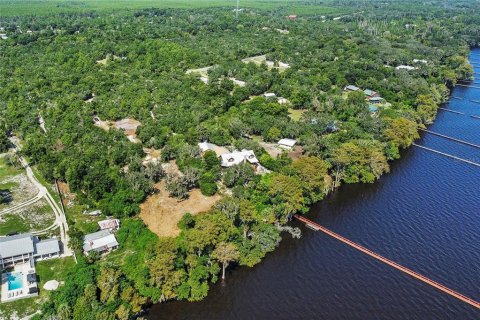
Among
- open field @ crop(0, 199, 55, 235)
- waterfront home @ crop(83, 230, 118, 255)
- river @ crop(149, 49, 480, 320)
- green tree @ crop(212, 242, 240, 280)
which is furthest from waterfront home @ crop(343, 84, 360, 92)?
open field @ crop(0, 199, 55, 235)

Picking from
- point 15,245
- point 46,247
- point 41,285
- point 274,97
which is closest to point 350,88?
point 274,97

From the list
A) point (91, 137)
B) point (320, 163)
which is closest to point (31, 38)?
point (91, 137)

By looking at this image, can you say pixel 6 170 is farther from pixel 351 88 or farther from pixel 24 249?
pixel 351 88

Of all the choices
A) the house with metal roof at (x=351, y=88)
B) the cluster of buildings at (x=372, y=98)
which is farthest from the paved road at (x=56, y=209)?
the house with metal roof at (x=351, y=88)

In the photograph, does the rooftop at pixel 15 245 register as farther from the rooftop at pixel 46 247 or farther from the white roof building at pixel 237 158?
the white roof building at pixel 237 158

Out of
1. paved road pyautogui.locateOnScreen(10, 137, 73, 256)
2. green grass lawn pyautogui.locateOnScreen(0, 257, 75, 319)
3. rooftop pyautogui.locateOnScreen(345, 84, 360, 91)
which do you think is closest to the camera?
green grass lawn pyautogui.locateOnScreen(0, 257, 75, 319)

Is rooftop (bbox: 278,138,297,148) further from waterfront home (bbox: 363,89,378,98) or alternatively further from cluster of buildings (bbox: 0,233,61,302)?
cluster of buildings (bbox: 0,233,61,302)

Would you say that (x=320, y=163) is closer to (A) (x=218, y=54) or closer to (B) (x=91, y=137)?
(B) (x=91, y=137)
